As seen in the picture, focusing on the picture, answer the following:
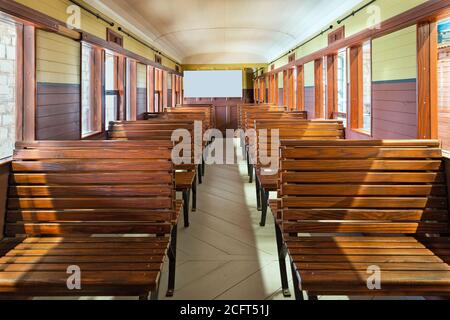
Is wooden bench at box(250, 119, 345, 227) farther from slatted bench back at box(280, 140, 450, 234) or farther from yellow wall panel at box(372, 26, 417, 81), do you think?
slatted bench back at box(280, 140, 450, 234)

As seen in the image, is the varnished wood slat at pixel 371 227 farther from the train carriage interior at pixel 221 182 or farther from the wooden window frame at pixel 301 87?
the wooden window frame at pixel 301 87

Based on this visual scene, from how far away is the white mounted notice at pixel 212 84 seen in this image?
15727 millimetres

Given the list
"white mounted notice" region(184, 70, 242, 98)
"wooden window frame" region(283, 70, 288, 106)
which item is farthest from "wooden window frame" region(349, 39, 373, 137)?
"white mounted notice" region(184, 70, 242, 98)

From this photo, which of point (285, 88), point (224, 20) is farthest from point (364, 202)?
point (285, 88)

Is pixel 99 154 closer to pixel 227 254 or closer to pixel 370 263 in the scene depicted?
pixel 227 254

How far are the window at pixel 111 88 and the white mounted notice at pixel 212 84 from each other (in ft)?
28.7

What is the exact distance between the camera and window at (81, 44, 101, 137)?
5.72 m

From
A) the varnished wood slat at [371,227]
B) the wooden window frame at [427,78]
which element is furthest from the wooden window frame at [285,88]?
the varnished wood slat at [371,227]

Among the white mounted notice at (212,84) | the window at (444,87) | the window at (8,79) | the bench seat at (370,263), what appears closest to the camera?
the bench seat at (370,263)

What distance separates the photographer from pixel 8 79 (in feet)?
12.0

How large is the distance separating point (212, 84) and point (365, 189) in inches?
543
